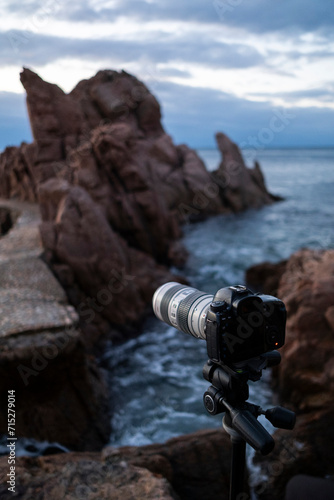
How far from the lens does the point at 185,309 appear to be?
2408mm

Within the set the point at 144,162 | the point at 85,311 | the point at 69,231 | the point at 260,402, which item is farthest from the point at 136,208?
the point at 260,402

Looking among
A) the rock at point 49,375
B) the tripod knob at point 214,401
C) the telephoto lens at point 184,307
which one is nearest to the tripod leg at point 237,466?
the tripod knob at point 214,401

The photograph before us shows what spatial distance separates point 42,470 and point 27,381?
1.60 meters

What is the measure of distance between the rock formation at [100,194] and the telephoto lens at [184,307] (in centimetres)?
507

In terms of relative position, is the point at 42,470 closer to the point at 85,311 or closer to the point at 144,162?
the point at 85,311

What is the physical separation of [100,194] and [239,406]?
352 inches

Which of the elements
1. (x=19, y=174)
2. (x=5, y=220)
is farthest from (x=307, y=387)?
(x=19, y=174)

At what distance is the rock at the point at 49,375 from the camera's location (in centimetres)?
467

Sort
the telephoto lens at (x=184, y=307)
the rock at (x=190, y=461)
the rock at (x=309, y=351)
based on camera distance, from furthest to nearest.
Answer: the rock at (x=309, y=351)
the rock at (x=190, y=461)
the telephoto lens at (x=184, y=307)

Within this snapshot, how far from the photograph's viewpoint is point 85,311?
7.65 metres

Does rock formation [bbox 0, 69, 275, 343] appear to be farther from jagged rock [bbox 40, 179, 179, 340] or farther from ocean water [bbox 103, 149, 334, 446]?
ocean water [bbox 103, 149, 334, 446]

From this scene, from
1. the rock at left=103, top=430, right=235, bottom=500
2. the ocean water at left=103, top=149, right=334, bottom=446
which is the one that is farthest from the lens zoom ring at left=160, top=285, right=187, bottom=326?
the ocean water at left=103, top=149, right=334, bottom=446

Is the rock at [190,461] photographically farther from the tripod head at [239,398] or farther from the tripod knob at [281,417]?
the tripod knob at [281,417]

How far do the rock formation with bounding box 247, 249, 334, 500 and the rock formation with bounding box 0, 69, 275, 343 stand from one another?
363 cm
